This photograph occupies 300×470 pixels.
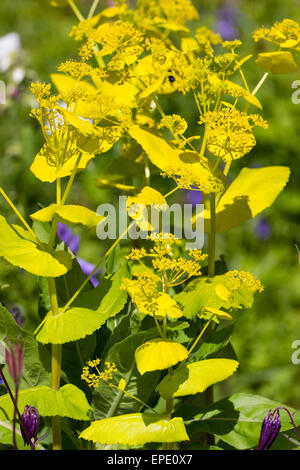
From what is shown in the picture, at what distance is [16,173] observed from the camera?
5.72 feet

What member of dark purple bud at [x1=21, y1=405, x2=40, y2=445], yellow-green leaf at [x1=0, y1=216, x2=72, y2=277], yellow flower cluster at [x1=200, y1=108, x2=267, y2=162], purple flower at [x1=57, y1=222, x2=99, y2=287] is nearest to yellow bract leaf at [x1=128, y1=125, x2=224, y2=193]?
yellow flower cluster at [x1=200, y1=108, x2=267, y2=162]

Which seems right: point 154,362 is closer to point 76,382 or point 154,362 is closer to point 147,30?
point 76,382

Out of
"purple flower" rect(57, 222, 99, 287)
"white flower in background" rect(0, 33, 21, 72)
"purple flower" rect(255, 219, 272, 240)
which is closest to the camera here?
"purple flower" rect(57, 222, 99, 287)

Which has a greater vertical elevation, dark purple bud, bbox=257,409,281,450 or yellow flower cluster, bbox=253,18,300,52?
yellow flower cluster, bbox=253,18,300,52

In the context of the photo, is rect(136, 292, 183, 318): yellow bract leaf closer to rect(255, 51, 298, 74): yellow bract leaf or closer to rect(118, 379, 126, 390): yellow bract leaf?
rect(118, 379, 126, 390): yellow bract leaf

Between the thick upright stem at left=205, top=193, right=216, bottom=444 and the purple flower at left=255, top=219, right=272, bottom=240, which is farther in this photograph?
the purple flower at left=255, top=219, right=272, bottom=240

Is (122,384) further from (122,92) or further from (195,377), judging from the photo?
(122,92)

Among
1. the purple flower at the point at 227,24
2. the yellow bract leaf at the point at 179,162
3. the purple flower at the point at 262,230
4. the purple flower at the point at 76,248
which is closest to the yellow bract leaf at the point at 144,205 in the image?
the yellow bract leaf at the point at 179,162

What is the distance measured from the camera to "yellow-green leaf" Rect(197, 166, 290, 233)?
0.69 metres

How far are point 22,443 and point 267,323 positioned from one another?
131 cm

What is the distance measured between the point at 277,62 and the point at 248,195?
0.53ft

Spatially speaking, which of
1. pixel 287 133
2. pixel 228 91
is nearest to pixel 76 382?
pixel 228 91

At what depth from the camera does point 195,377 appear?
58cm

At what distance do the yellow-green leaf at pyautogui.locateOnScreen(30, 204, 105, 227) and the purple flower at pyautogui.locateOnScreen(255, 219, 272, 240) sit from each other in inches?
70.4
